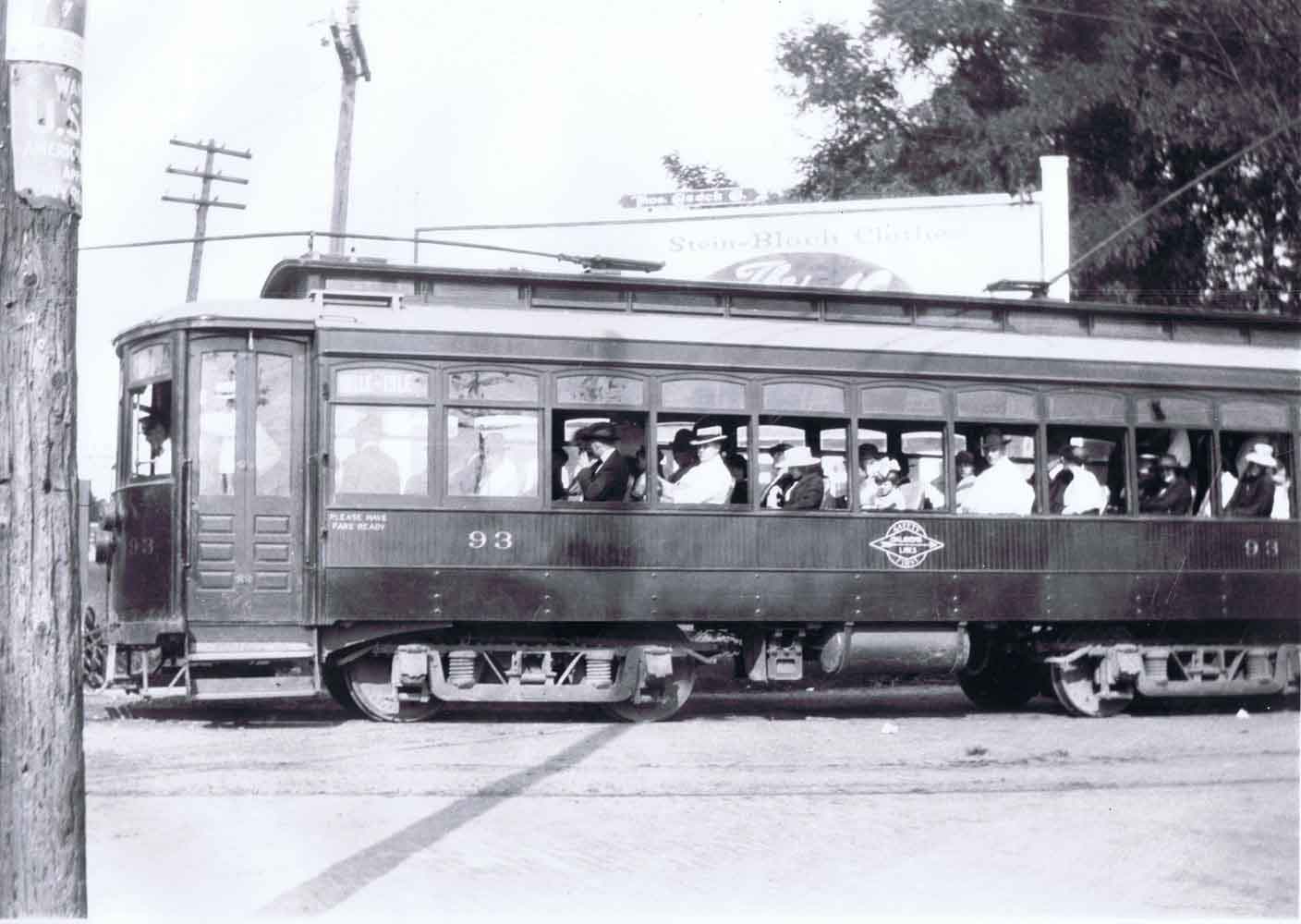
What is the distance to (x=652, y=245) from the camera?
2428 centimetres

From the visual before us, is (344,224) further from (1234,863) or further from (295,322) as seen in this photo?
(1234,863)

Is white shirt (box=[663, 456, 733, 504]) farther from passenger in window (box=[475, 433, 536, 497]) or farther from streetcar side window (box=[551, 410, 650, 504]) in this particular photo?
passenger in window (box=[475, 433, 536, 497])

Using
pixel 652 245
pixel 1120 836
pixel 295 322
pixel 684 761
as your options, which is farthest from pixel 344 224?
pixel 1120 836

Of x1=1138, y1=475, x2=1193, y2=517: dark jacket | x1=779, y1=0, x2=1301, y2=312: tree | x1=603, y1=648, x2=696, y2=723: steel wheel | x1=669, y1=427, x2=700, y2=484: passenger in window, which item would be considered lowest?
x1=603, y1=648, x2=696, y2=723: steel wheel

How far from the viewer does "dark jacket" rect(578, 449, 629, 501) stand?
1291cm

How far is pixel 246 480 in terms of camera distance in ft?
40.2

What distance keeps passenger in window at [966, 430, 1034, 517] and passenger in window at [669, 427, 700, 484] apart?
2.36 metres

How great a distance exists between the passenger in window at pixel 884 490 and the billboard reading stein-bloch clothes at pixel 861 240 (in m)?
8.95

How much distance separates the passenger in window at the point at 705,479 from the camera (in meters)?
13.1

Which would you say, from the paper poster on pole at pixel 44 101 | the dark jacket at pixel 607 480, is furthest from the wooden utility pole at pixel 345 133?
the paper poster on pole at pixel 44 101

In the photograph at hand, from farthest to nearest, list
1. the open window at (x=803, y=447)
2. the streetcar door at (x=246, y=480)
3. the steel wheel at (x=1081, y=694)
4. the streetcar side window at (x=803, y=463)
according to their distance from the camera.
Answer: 1. the steel wheel at (x=1081, y=694)
2. the streetcar side window at (x=803, y=463)
3. the open window at (x=803, y=447)
4. the streetcar door at (x=246, y=480)

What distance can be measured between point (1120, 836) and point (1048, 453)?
591 centimetres

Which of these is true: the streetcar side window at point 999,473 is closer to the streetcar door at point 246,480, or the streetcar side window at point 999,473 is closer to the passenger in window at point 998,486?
the passenger in window at point 998,486

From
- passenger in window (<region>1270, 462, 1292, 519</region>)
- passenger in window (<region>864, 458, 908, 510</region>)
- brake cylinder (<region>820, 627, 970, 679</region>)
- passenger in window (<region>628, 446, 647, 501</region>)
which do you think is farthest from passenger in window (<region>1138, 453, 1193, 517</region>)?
passenger in window (<region>628, 446, 647, 501</region>)
